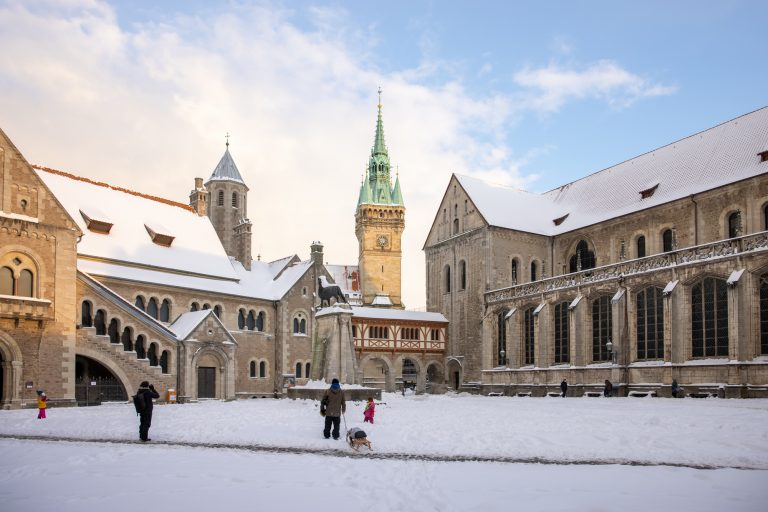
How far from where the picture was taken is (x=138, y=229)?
48469mm

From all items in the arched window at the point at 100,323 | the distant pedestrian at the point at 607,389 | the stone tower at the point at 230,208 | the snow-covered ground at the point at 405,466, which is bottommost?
the distant pedestrian at the point at 607,389

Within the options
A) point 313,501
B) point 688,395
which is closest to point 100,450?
point 313,501

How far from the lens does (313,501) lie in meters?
10.1

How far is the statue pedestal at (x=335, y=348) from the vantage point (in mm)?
34969

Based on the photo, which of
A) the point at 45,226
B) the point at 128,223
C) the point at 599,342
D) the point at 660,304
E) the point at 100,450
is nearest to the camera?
the point at 100,450

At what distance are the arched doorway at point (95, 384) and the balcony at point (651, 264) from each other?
88.9ft

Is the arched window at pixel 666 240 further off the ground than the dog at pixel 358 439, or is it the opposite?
the arched window at pixel 666 240

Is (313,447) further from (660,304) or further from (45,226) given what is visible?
(660,304)

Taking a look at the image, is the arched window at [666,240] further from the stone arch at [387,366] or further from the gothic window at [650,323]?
the stone arch at [387,366]

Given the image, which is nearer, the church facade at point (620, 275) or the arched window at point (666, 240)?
the church facade at point (620, 275)

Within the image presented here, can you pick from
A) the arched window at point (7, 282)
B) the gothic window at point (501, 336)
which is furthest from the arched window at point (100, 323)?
the gothic window at point (501, 336)

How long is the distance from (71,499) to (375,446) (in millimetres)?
7758

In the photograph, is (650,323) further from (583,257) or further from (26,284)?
(26,284)

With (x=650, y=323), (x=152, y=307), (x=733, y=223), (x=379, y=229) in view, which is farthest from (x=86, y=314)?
(x=379, y=229)
